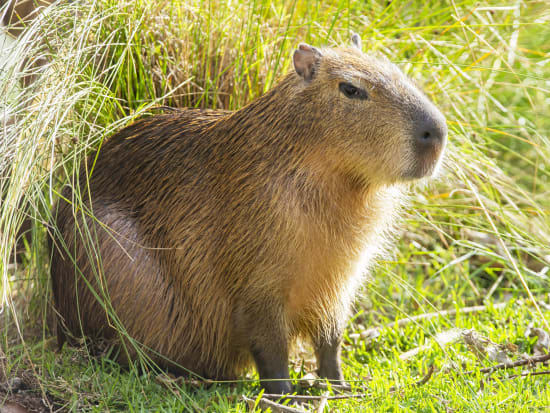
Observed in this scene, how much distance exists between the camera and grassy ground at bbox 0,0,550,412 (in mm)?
3000

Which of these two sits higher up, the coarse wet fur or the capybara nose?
the capybara nose

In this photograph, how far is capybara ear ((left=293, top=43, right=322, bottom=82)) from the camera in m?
2.96

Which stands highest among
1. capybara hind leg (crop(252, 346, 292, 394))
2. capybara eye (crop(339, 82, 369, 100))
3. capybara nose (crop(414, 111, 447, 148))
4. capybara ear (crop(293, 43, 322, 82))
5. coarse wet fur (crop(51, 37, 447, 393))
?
capybara ear (crop(293, 43, 322, 82))

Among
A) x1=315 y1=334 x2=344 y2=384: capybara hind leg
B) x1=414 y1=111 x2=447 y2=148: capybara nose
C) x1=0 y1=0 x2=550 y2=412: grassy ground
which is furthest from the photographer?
x1=315 y1=334 x2=344 y2=384: capybara hind leg

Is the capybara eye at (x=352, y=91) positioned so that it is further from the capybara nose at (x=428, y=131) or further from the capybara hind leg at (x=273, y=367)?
the capybara hind leg at (x=273, y=367)

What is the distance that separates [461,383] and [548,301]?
1404 millimetres

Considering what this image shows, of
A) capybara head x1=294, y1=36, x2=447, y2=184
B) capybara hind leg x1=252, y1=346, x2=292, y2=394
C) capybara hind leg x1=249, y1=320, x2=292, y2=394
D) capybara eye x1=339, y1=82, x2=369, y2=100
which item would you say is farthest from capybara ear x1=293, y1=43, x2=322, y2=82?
capybara hind leg x1=252, y1=346, x2=292, y2=394

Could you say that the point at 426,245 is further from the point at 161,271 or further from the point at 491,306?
the point at 161,271

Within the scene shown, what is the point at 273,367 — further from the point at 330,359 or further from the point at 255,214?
the point at 255,214

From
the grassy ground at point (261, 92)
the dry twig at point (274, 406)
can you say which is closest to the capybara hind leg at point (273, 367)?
the grassy ground at point (261, 92)

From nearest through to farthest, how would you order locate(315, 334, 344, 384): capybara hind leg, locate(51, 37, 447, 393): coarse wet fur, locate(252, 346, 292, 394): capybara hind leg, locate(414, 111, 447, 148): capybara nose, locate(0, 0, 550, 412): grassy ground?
locate(414, 111, 447, 148): capybara nose, locate(51, 37, 447, 393): coarse wet fur, locate(0, 0, 550, 412): grassy ground, locate(252, 346, 292, 394): capybara hind leg, locate(315, 334, 344, 384): capybara hind leg

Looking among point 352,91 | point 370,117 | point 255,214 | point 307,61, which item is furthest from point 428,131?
point 255,214

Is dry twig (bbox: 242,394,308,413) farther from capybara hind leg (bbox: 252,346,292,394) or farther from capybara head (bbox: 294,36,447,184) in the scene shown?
capybara head (bbox: 294,36,447,184)

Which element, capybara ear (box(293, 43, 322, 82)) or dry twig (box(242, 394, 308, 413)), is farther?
capybara ear (box(293, 43, 322, 82))
